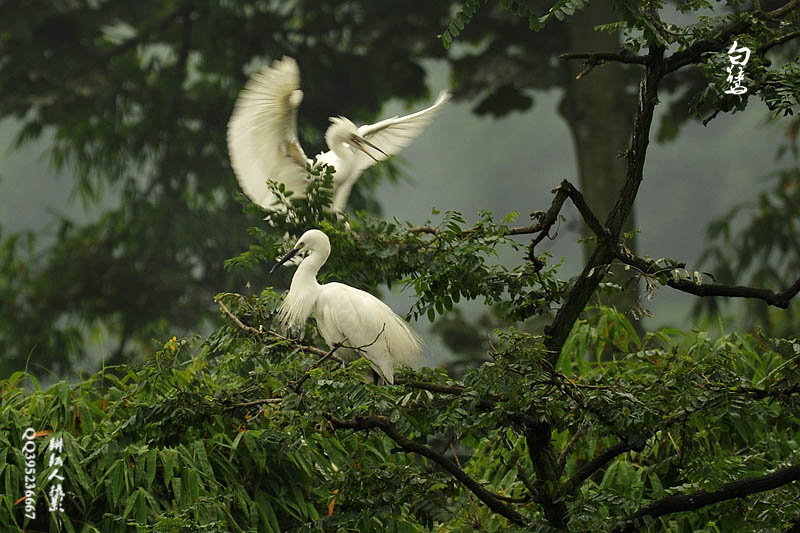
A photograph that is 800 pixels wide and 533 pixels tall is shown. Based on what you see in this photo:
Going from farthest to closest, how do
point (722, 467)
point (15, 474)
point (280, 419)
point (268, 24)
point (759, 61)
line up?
1. point (268, 24)
2. point (15, 474)
3. point (722, 467)
4. point (280, 419)
5. point (759, 61)

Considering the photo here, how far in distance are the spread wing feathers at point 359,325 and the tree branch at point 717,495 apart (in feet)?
2.42

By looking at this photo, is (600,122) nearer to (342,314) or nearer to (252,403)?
(342,314)

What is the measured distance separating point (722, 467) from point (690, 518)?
64 cm

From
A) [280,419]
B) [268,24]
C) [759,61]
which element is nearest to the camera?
[759,61]

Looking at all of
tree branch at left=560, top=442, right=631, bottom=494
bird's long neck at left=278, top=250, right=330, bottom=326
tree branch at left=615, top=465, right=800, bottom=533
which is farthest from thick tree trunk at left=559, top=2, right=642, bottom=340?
tree branch at left=615, top=465, right=800, bottom=533

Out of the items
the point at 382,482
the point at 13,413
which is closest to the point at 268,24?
the point at 13,413

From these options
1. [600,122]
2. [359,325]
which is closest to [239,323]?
[359,325]

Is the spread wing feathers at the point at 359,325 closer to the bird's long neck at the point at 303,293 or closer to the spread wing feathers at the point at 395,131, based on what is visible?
the bird's long neck at the point at 303,293

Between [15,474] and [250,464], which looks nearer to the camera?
[15,474]

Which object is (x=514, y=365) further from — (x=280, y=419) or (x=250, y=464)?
(x=250, y=464)

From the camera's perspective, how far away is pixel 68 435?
99.2 inches

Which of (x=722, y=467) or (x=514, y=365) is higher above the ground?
(x=514, y=365)

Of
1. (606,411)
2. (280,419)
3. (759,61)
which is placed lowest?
(280,419)

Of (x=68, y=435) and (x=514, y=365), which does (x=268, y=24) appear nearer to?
(x=68, y=435)
